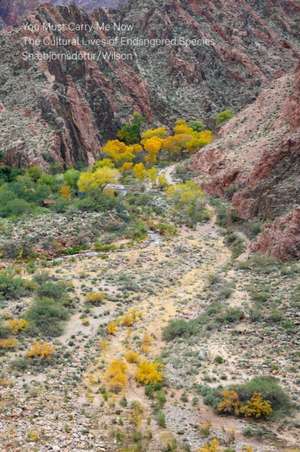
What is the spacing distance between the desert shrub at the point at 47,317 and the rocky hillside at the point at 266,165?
11.4m

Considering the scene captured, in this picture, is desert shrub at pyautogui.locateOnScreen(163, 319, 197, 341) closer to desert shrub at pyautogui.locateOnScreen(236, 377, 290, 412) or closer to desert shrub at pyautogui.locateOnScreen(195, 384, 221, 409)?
desert shrub at pyautogui.locateOnScreen(195, 384, 221, 409)

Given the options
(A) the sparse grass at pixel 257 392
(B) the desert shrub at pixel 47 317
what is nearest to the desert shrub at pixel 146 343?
(B) the desert shrub at pixel 47 317

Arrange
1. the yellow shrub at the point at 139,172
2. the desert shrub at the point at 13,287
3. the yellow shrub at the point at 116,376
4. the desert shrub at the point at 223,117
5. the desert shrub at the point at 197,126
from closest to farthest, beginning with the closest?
the yellow shrub at the point at 116,376 → the desert shrub at the point at 13,287 → the yellow shrub at the point at 139,172 → the desert shrub at the point at 197,126 → the desert shrub at the point at 223,117

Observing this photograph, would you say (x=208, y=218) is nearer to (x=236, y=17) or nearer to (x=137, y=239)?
(x=137, y=239)

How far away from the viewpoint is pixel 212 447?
14750mm

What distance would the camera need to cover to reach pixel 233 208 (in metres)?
40.3

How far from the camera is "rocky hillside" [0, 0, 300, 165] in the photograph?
63.5 m

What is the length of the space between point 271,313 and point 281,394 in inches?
208

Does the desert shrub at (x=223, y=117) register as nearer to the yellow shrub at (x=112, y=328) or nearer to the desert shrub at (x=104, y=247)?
the desert shrub at (x=104, y=247)

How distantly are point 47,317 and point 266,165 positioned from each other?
22.3 metres

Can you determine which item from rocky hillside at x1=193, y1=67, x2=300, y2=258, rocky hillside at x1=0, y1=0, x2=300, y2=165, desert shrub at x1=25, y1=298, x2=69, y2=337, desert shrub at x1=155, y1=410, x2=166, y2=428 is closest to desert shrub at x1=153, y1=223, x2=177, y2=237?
rocky hillside at x1=193, y1=67, x2=300, y2=258

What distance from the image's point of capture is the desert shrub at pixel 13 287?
25.0 meters

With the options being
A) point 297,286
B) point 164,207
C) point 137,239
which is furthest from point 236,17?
point 297,286

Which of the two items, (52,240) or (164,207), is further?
(164,207)
